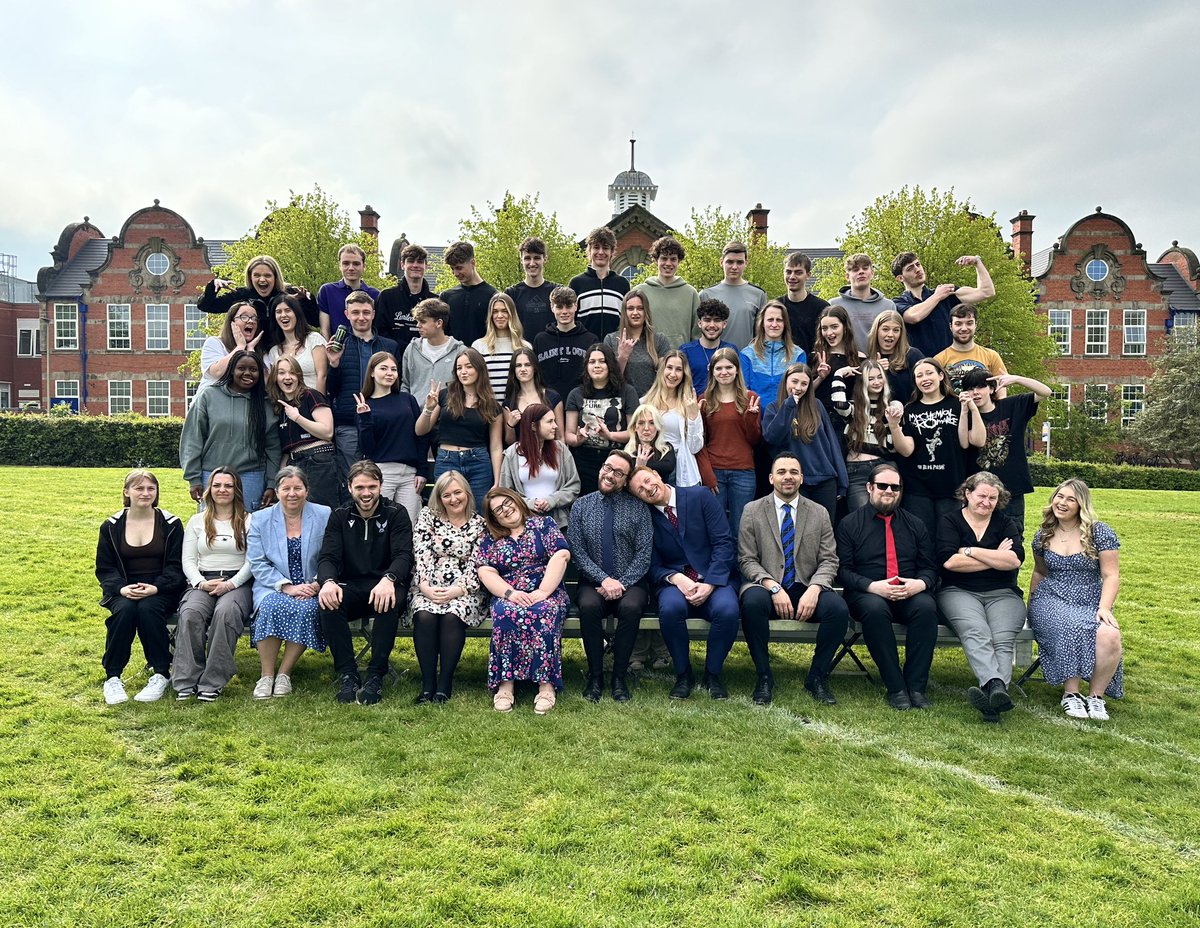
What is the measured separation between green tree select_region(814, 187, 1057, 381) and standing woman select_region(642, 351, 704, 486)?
21552mm

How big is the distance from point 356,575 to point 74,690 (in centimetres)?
212

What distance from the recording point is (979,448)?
6.73 metres

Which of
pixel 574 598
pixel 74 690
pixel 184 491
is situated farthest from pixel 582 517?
pixel 184 491

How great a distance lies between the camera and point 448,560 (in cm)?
617

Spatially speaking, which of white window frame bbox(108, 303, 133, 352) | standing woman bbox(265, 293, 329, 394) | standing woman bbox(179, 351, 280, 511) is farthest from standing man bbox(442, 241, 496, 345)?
white window frame bbox(108, 303, 133, 352)

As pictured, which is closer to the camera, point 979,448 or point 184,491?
point 979,448

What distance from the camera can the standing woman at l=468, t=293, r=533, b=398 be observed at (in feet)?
23.5

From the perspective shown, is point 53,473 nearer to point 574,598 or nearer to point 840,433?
point 574,598

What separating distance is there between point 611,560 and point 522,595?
0.75 metres

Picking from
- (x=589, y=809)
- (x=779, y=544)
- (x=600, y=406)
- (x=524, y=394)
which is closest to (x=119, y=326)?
(x=524, y=394)

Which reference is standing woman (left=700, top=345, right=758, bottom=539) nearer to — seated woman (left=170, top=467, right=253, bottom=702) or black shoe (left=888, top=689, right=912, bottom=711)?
black shoe (left=888, top=689, right=912, bottom=711)

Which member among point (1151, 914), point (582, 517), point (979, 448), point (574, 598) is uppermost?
point (979, 448)

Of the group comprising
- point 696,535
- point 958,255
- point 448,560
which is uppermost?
point 958,255

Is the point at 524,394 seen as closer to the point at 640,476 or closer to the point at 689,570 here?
the point at 640,476
